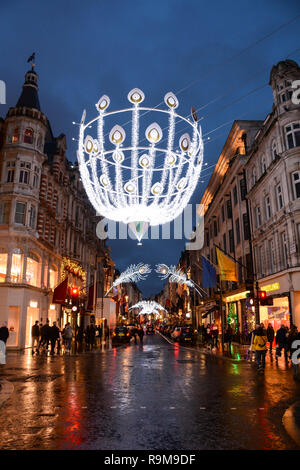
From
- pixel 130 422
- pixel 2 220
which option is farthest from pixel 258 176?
pixel 130 422

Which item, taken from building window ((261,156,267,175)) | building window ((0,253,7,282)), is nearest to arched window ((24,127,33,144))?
building window ((0,253,7,282))

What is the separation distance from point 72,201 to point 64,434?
43.6 meters

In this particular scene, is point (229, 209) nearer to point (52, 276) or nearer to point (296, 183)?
point (296, 183)

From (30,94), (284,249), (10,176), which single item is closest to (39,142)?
(10,176)

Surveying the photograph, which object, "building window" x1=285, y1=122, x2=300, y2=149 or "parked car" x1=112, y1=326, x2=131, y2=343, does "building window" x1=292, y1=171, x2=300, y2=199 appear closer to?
"building window" x1=285, y1=122, x2=300, y2=149

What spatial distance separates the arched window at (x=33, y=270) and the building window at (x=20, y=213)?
10.4 feet

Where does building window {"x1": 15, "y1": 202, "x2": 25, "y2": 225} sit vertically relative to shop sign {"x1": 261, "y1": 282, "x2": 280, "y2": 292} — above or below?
above

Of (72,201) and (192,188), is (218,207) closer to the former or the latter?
(72,201)

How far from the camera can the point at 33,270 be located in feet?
112

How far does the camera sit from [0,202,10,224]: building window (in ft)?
104

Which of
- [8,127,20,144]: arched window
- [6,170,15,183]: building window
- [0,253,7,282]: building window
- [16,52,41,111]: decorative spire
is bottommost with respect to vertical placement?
[0,253,7,282]: building window

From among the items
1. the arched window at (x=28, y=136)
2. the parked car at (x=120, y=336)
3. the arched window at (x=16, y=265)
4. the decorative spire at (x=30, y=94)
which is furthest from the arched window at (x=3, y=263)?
the parked car at (x=120, y=336)

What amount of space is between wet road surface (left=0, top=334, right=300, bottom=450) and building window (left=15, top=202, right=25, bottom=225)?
1905cm

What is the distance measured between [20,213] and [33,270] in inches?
220
